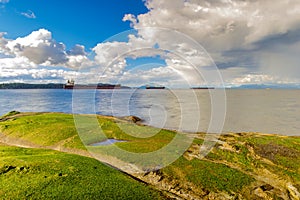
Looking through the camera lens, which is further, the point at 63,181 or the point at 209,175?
the point at 209,175

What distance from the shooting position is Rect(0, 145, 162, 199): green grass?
43.7 ft

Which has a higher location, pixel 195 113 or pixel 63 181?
pixel 63 181

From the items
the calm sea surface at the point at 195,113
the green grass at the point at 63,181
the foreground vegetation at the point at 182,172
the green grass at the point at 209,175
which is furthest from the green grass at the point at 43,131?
the calm sea surface at the point at 195,113

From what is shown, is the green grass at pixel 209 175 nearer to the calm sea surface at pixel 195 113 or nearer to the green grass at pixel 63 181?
the green grass at pixel 63 181

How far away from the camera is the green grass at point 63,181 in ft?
43.7

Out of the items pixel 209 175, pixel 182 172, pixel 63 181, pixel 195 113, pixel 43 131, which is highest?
pixel 63 181

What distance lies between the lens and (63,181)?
582 inches

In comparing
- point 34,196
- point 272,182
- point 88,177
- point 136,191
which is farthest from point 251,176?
point 34,196

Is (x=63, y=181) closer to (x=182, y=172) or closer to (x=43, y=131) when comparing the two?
(x=182, y=172)

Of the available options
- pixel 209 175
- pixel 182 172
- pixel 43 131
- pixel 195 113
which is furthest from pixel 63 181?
pixel 195 113

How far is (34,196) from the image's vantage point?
12797mm

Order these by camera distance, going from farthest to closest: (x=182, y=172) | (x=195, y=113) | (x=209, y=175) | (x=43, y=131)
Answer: (x=195, y=113) → (x=43, y=131) → (x=182, y=172) → (x=209, y=175)

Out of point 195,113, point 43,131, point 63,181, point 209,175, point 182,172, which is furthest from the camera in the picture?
point 195,113

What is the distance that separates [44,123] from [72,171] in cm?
2461
